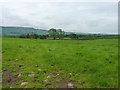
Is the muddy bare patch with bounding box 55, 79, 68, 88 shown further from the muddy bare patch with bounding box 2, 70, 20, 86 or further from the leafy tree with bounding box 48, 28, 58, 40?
the leafy tree with bounding box 48, 28, 58, 40

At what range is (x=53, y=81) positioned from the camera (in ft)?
17.8

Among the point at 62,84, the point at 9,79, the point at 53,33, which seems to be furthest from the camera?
the point at 53,33

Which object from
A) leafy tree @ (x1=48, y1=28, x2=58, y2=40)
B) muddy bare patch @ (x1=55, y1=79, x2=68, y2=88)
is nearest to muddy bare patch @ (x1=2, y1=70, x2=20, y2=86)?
muddy bare patch @ (x1=55, y1=79, x2=68, y2=88)

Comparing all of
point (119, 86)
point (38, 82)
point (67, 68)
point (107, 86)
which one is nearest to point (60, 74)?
point (67, 68)

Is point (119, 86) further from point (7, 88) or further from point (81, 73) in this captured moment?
point (7, 88)

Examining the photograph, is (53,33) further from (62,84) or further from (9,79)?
(62,84)

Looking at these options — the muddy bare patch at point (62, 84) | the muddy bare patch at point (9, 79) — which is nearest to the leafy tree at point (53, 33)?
the muddy bare patch at point (9, 79)

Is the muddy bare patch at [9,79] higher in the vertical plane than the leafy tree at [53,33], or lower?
lower

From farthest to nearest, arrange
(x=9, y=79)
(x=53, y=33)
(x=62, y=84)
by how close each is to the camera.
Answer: (x=53, y=33)
(x=9, y=79)
(x=62, y=84)

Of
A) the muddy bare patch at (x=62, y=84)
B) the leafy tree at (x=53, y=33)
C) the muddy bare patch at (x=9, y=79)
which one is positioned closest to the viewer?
the muddy bare patch at (x=62, y=84)

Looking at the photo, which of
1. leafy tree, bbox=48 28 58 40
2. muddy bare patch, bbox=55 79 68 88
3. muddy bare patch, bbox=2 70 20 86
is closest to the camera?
muddy bare patch, bbox=55 79 68 88

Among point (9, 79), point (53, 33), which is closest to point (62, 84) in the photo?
point (9, 79)

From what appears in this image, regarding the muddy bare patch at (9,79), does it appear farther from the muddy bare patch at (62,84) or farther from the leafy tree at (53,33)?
the leafy tree at (53,33)

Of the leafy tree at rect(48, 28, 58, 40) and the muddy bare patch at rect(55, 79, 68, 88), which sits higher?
the leafy tree at rect(48, 28, 58, 40)
